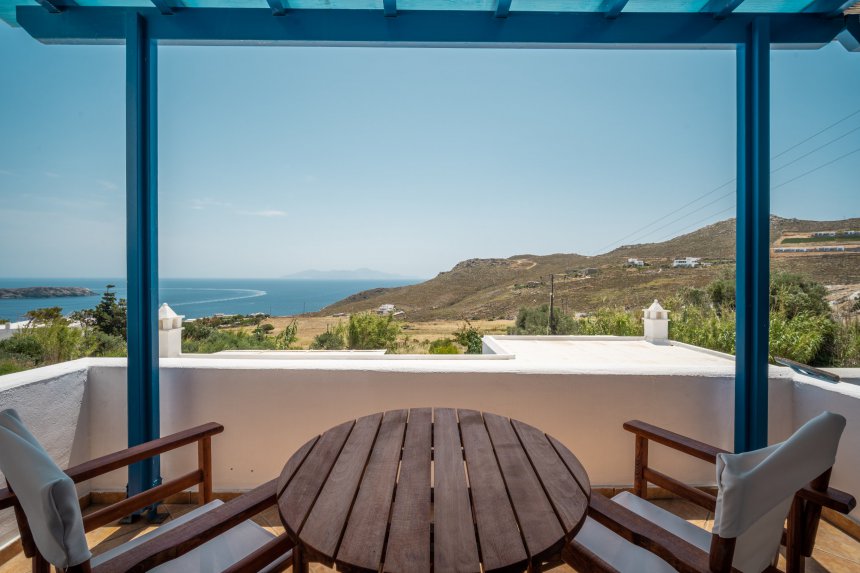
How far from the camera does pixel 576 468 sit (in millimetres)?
1268

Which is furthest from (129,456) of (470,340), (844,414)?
(470,340)

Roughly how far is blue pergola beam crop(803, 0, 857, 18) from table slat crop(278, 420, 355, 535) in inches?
126

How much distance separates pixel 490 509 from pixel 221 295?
117 ft

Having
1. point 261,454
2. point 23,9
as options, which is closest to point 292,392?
point 261,454

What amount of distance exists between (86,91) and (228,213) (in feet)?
65.8

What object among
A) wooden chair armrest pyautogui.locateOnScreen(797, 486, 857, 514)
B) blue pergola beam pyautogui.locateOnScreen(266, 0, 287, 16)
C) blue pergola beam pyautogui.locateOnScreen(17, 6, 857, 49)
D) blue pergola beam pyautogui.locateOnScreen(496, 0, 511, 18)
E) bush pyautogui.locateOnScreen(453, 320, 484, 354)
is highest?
blue pergola beam pyautogui.locateOnScreen(266, 0, 287, 16)

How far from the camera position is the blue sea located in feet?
17.5

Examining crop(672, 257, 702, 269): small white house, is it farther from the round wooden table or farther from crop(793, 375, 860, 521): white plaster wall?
the round wooden table

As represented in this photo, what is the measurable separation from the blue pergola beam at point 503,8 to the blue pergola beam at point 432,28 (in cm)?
4

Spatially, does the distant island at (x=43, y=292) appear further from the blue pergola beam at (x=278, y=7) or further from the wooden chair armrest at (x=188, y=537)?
the wooden chair armrest at (x=188, y=537)

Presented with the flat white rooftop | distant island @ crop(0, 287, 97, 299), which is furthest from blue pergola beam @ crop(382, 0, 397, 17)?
distant island @ crop(0, 287, 97, 299)

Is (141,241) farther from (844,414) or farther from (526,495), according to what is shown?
(844,414)

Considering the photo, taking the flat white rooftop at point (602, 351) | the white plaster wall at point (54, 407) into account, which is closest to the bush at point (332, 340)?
the flat white rooftop at point (602, 351)

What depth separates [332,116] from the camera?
59.3 feet
